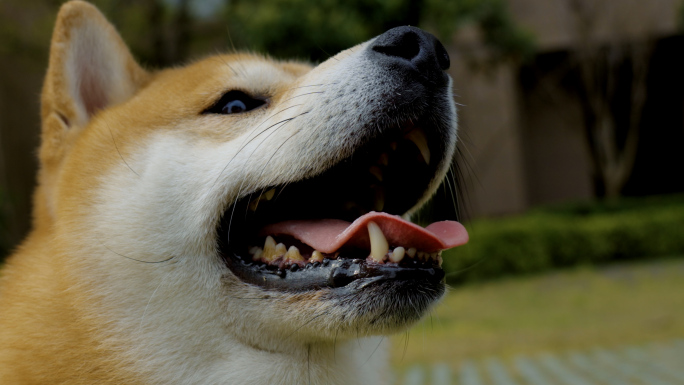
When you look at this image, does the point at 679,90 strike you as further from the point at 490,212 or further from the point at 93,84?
the point at 93,84

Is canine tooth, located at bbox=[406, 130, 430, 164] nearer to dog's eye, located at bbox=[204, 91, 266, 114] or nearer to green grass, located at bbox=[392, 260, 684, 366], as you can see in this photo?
dog's eye, located at bbox=[204, 91, 266, 114]

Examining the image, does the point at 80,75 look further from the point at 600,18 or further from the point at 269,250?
the point at 600,18

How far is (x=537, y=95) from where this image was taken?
1844 cm

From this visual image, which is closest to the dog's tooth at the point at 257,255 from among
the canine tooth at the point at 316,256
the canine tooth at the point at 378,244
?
the canine tooth at the point at 316,256

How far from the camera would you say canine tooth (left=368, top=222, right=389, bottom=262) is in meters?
2.04

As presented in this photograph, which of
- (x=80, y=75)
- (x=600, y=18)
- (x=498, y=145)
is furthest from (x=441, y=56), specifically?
(x=600, y=18)

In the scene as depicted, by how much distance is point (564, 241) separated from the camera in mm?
12719

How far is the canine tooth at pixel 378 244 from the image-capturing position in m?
2.04

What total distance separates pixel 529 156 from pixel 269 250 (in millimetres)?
17604

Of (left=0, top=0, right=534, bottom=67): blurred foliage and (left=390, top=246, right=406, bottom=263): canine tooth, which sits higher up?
(left=0, top=0, right=534, bottom=67): blurred foliage

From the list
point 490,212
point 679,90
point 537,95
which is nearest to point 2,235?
point 490,212

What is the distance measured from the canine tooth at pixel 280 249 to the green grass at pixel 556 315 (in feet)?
10.5

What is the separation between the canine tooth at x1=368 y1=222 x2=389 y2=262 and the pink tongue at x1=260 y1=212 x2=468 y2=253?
41 millimetres

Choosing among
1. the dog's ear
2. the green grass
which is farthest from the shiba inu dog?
the green grass
